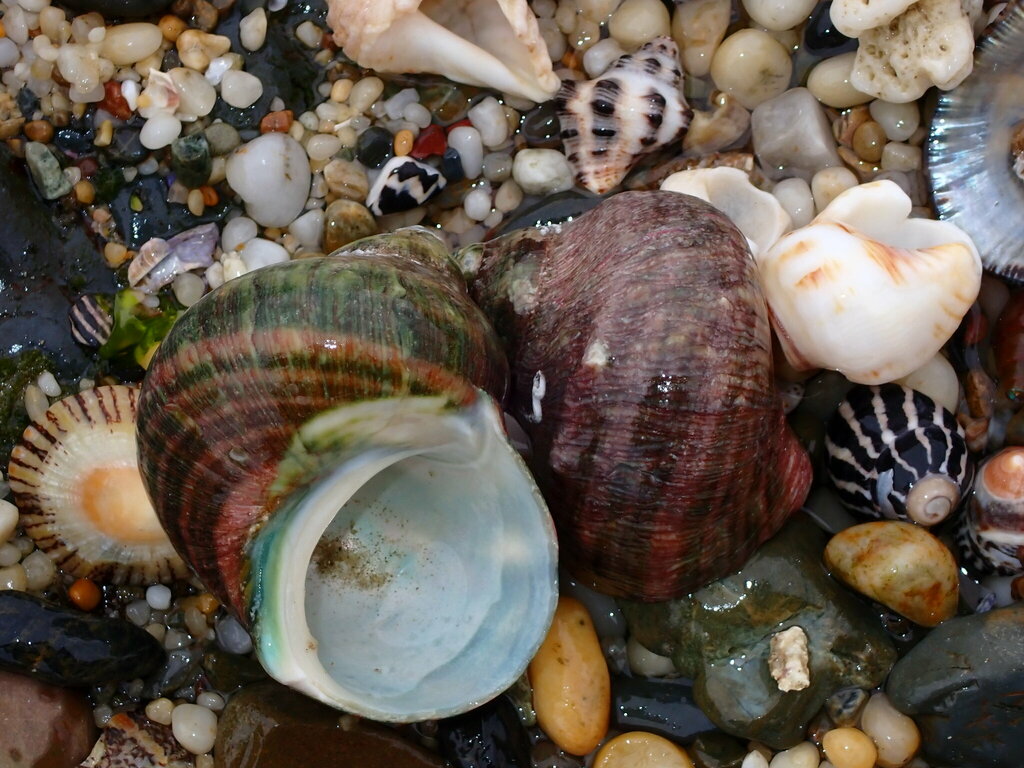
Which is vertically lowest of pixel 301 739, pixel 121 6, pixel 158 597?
pixel 301 739

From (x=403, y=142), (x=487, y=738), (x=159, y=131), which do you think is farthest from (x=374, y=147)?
(x=487, y=738)

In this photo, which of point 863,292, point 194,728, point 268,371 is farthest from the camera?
point 194,728

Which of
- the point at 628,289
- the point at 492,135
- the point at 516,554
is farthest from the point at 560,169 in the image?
the point at 516,554

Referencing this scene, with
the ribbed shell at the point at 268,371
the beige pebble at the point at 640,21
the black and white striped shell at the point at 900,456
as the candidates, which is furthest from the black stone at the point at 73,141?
the black and white striped shell at the point at 900,456

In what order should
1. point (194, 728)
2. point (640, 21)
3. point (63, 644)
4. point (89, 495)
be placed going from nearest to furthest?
point (63, 644) → point (194, 728) → point (89, 495) → point (640, 21)

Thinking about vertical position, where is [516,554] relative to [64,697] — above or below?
above

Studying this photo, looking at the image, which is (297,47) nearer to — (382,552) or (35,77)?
(35,77)

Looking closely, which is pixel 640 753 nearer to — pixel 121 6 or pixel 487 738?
pixel 487 738
